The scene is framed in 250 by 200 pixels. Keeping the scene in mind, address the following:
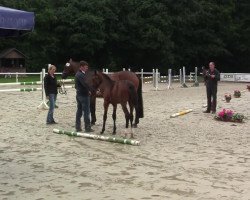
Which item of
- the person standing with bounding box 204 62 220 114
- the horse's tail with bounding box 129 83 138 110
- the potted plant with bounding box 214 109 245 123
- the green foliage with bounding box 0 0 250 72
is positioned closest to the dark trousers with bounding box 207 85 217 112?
the person standing with bounding box 204 62 220 114

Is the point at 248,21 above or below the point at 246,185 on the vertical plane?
above

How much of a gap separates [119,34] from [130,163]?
42568 millimetres

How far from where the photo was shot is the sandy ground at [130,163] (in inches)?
260

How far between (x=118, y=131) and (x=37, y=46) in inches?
1522

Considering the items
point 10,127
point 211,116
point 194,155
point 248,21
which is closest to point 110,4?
point 248,21

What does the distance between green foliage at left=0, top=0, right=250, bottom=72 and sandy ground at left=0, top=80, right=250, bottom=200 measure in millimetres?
34369

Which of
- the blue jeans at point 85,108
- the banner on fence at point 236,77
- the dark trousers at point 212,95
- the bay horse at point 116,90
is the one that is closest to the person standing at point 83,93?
the blue jeans at point 85,108

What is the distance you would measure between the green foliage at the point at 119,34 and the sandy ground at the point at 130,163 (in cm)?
3437

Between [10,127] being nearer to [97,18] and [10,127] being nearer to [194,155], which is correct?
[194,155]

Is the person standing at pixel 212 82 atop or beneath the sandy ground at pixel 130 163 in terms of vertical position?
atop

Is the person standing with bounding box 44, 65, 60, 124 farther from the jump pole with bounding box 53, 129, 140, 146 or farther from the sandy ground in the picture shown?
the jump pole with bounding box 53, 129, 140, 146

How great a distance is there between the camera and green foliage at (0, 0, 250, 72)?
157 feet

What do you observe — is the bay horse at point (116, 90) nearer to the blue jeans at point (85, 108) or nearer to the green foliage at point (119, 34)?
the blue jeans at point (85, 108)

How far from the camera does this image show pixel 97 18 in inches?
1885
